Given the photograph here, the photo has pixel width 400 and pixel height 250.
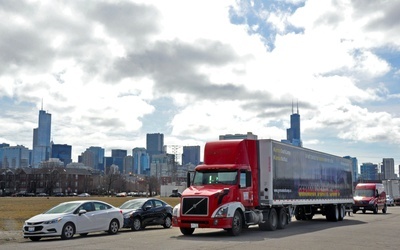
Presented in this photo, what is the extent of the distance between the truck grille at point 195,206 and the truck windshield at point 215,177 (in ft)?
4.71

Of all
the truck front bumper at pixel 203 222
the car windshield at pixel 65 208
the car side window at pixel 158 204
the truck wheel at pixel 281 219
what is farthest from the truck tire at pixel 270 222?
the car windshield at pixel 65 208

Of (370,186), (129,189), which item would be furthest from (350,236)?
(129,189)

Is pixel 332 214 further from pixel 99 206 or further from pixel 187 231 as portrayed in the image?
pixel 99 206

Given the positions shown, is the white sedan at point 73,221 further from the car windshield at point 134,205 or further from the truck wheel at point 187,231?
the truck wheel at point 187,231

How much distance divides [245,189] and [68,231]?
7.28m

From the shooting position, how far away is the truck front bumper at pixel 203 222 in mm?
18234

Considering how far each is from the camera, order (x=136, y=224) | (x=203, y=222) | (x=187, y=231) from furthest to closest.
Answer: (x=136, y=224), (x=187, y=231), (x=203, y=222)

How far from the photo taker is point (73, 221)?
18.6 meters

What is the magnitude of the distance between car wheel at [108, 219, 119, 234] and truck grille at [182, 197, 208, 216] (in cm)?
360

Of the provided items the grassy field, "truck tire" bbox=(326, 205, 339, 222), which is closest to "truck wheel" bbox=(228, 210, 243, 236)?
the grassy field

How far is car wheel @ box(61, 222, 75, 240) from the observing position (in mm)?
18047

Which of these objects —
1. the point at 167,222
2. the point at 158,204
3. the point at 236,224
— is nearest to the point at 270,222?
the point at 236,224

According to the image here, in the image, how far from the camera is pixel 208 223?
1828 centimetres

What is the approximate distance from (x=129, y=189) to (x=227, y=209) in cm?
17519
